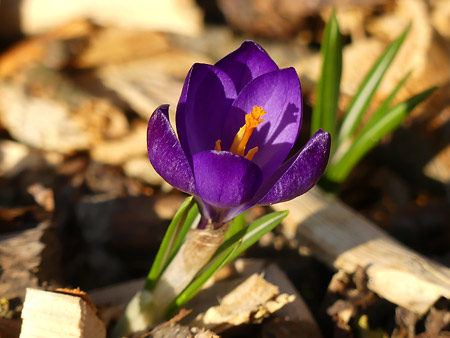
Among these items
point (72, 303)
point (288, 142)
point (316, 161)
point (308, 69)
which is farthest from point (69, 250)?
point (308, 69)

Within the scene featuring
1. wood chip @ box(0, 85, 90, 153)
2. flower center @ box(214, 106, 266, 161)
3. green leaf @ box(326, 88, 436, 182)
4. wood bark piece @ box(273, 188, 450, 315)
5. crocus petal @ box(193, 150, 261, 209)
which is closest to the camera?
crocus petal @ box(193, 150, 261, 209)

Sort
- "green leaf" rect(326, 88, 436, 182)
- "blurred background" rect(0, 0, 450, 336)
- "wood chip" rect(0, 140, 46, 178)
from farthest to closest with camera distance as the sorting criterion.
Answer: "wood chip" rect(0, 140, 46, 178)
"blurred background" rect(0, 0, 450, 336)
"green leaf" rect(326, 88, 436, 182)

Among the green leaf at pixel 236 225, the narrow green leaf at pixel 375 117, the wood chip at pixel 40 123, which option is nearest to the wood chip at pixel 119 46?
the wood chip at pixel 40 123

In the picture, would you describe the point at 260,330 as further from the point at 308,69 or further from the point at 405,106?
the point at 308,69

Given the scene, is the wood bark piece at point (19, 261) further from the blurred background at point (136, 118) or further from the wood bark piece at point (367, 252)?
the wood bark piece at point (367, 252)

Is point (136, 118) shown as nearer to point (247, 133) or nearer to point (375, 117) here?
point (375, 117)

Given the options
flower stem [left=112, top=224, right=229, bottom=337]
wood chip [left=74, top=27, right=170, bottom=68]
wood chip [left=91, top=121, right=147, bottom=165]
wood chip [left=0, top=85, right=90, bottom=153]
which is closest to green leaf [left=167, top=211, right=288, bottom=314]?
flower stem [left=112, top=224, right=229, bottom=337]

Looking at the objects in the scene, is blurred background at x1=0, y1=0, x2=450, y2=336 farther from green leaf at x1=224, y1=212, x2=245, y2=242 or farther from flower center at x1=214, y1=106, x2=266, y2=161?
flower center at x1=214, y1=106, x2=266, y2=161
